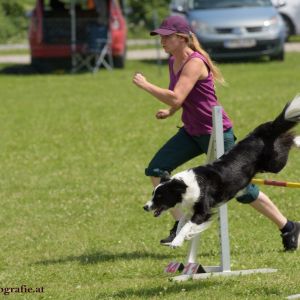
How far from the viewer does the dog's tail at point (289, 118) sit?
20.7 ft

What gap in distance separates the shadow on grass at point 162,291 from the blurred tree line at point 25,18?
25304mm

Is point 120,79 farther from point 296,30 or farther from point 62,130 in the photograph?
point 296,30

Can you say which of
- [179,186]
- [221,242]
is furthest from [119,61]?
[179,186]

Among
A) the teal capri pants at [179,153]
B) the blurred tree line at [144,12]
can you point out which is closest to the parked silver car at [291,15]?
the blurred tree line at [144,12]

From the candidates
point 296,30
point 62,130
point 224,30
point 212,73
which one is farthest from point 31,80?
point 212,73

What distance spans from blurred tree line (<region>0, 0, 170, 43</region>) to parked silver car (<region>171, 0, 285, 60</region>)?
29.3 feet

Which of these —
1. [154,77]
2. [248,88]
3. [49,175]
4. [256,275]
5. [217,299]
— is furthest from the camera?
[154,77]

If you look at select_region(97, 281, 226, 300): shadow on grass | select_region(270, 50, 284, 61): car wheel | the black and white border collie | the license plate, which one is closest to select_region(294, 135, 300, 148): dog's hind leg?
the black and white border collie

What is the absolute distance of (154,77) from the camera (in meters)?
20.8

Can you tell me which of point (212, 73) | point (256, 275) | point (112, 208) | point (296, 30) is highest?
point (212, 73)

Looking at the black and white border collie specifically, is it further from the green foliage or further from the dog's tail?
the green foliage

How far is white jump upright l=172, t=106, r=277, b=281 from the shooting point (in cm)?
664

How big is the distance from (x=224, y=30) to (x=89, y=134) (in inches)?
336

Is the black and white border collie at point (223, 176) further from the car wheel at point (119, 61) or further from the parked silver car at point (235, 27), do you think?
the car wheel at point (119, 61)
